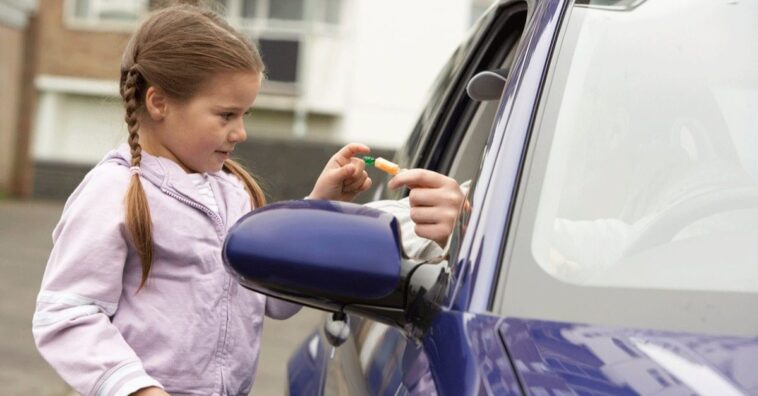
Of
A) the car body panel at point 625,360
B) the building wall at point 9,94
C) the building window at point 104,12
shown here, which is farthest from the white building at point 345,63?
the car body panel at point 625,360

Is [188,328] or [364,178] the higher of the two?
[364,178]

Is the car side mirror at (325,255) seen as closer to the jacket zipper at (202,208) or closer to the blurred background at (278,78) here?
the jacket zipper at (202,208)

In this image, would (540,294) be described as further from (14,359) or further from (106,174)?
(14,359)

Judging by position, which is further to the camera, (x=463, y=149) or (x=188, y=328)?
(x=463, y=149)

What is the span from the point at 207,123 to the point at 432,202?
0.46 m

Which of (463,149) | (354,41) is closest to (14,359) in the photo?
(463,149)

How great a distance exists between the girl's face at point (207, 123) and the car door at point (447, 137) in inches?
18.3

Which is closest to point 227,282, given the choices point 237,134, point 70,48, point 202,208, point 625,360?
point 202,208

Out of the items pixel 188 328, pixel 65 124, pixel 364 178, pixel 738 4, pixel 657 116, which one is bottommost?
pixel 65 124

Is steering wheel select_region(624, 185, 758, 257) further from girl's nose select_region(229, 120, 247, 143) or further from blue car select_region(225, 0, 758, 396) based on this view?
girl's nose select_region(229, 120, 247, 143)

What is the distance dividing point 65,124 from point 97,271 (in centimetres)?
2563

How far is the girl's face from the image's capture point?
249 centimetres

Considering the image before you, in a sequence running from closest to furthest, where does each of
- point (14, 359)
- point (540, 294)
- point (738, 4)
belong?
point (540, 294), point (738, 4), point (14, 359)

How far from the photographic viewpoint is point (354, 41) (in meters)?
25.9
